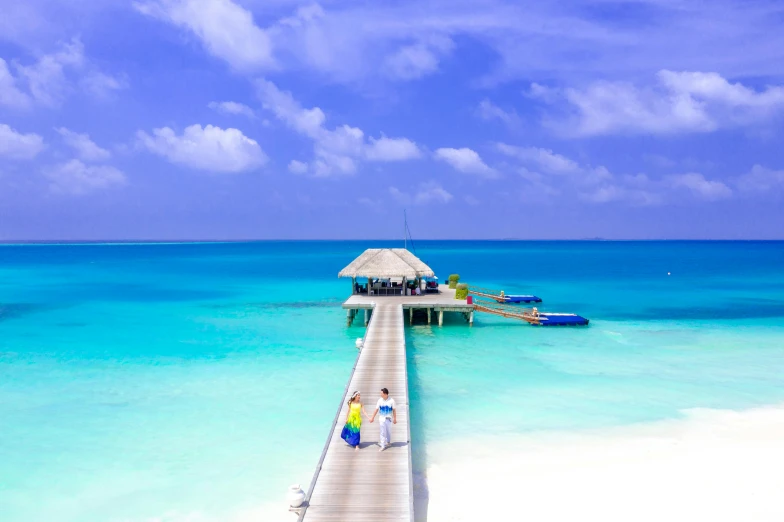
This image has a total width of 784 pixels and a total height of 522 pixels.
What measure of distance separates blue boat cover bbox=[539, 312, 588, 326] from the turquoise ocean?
0.76m

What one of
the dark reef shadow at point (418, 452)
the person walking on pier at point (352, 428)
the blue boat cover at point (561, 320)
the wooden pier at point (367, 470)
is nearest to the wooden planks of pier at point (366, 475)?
the wooden pier at point (367, 470)

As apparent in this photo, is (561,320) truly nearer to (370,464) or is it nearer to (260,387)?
(260,387)

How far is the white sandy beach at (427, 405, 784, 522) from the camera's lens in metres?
9.45

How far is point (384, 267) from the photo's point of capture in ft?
88.1

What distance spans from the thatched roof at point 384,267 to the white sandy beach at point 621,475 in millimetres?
14577

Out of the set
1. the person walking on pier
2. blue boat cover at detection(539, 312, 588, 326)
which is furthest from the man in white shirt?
blue boat cover at detection(539, 312, 588, 326)

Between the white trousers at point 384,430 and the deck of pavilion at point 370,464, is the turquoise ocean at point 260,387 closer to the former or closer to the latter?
the deck of pavilion at point 370,464

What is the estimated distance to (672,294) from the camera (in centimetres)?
4091

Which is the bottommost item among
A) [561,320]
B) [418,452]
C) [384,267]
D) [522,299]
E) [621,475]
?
[621,475]

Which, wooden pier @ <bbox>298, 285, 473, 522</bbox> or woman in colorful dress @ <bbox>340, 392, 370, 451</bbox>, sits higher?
woman in colorful dress @ <bbox>340, 392, 370, 451</bbox>

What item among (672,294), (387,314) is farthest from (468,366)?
(672,294)

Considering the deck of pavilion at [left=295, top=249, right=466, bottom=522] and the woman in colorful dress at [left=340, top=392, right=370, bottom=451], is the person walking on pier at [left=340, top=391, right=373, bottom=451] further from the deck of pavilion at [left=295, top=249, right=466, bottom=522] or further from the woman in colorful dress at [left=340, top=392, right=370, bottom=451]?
the deck of pavilion at [left=295, top=249, right=466, bottom=522]

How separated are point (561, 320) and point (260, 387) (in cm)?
1608

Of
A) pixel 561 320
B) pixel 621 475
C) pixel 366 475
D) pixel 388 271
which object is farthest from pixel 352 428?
pixel 561 320
